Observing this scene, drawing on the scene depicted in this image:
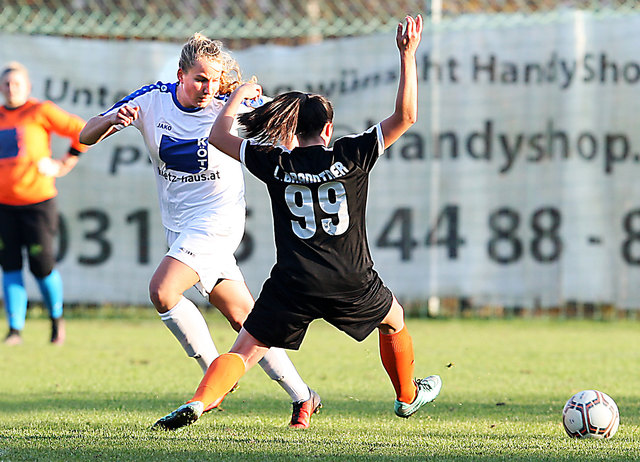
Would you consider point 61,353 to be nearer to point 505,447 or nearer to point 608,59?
point 505,447

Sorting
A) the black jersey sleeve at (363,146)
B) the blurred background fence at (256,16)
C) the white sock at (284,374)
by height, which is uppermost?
the blurred background fence at (256,16)

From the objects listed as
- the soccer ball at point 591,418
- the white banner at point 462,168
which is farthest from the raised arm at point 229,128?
the white banner at point 462,168

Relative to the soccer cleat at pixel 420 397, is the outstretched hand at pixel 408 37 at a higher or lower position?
higher

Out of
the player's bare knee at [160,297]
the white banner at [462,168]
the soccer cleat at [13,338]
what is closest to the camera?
the player's bare knee at [160,297]

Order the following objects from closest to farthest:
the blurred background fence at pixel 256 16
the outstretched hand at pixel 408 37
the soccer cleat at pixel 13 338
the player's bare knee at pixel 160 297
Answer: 1. the outstretched hand at pixel 408 37
2. the player's bare knee at pixel 160 297
3. the soccer cleat at pixel 13 338
4. the blurred background fence at pixel 256 16

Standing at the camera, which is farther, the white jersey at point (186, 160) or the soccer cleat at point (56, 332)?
the soccer cleat at point (56, 332)

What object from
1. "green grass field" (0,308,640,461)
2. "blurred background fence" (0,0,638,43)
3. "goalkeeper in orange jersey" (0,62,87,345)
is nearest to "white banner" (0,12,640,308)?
"blurred background fence" (0,0,638,43)

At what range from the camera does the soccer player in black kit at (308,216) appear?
3.91m

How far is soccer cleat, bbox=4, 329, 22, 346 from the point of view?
775cm

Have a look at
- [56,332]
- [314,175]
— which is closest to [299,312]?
[314,175]

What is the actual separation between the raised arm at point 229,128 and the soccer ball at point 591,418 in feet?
5.64

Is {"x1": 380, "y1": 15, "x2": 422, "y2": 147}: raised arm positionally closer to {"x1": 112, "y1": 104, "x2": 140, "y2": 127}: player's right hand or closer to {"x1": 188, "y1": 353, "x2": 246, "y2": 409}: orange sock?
{"x1": 188, "y1": 353, "x2": 246, "y2": 409}: orange sock

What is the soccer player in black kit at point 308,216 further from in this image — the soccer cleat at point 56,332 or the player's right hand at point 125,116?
the soccer cleat at point 56,332

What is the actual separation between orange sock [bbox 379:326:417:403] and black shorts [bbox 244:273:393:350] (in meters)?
0.30
